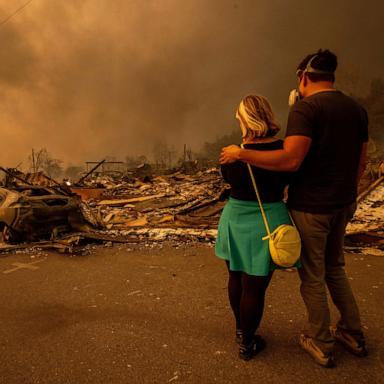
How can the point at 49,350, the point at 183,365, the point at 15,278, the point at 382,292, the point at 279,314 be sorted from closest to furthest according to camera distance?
the point at 183,365 < the point at 49,350 < the point at 279,314 < the point at 382,292 < the point at 15,278

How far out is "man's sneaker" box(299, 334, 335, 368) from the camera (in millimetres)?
2525

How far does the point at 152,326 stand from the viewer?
3.34 m

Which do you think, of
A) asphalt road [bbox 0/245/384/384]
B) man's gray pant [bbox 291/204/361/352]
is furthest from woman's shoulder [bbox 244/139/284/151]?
asphalt road [bbox 0/245/384/384]

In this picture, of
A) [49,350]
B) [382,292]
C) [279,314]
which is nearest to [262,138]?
[279,314]

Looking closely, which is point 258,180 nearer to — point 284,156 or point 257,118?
point 284,156

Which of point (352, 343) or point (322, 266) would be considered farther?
point (352, 343)

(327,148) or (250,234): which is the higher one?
(327,148)

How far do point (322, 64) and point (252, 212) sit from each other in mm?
1180

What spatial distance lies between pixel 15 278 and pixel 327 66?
5.05 metres

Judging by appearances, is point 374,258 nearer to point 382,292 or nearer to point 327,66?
point 382,292

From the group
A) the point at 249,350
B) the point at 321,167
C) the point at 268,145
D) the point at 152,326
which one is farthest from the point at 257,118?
the point at 152,326

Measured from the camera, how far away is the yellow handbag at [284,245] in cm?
228

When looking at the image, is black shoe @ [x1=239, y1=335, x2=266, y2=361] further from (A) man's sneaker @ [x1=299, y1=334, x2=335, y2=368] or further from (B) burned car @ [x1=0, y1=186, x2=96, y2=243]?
(B) burned car @ [x1=0, y1=186, x2=96, y2=243]

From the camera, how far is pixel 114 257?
6027mm
